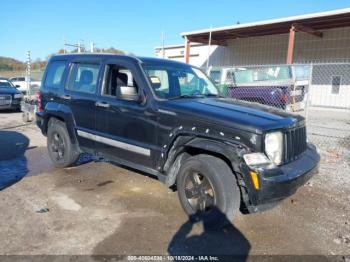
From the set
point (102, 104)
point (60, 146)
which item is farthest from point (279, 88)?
point (102, 104)

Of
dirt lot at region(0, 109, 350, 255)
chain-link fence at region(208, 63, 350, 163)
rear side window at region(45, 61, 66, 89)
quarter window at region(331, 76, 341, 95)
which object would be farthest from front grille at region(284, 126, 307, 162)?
quarter window at region(331, 76, 341, 95)

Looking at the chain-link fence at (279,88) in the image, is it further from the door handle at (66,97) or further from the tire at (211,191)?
the tire at (211,191)

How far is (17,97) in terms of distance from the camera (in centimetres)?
1502

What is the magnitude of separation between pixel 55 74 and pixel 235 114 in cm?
382

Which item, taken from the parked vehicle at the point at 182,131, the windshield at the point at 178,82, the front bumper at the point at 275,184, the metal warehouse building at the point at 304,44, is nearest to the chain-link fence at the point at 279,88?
the metal warehouse building at the point at 304,44

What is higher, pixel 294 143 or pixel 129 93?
pixel 129 93

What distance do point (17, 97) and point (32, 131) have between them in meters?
5.75

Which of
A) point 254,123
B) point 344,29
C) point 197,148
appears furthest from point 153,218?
point 344,29

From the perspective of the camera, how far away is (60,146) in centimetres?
632

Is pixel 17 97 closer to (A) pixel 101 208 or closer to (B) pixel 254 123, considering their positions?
(A) pixel 101 208

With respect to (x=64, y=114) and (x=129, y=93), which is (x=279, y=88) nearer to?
(x=64, y=114)

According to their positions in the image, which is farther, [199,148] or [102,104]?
[102,104]

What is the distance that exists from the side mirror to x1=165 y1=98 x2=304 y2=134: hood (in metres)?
0.46

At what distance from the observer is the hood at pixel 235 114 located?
3.77 m
